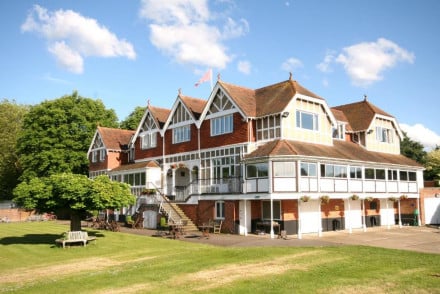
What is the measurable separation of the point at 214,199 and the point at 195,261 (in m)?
12.6

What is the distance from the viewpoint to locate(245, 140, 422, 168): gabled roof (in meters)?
26.8

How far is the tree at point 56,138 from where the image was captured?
158 ft

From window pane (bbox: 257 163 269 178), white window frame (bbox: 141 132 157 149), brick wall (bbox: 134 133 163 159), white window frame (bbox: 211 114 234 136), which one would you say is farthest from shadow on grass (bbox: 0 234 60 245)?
white window frame (bbox: 141 132 157 149)

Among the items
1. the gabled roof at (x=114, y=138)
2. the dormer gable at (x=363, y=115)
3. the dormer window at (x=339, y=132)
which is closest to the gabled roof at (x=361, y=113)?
the dormer gable at (x=363, y=115)

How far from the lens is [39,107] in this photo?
4941 cm

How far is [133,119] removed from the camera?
211ft

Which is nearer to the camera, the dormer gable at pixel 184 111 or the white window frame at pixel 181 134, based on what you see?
the dormer gable at pixel 184 111

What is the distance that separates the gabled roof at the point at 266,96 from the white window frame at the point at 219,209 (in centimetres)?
644

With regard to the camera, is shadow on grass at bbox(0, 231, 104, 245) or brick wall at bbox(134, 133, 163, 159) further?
brick wall at bbox(134, 133, 163, 159)

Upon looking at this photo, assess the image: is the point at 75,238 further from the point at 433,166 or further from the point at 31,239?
the point at 433,166

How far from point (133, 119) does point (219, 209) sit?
123 ft

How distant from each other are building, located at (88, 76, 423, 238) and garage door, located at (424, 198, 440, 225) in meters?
1.14

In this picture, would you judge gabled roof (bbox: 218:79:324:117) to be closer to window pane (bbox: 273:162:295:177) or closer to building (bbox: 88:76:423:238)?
building (bbox: 88:76:423:238)

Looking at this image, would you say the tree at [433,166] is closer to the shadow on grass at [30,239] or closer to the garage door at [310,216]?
the garage door at [310,216]
